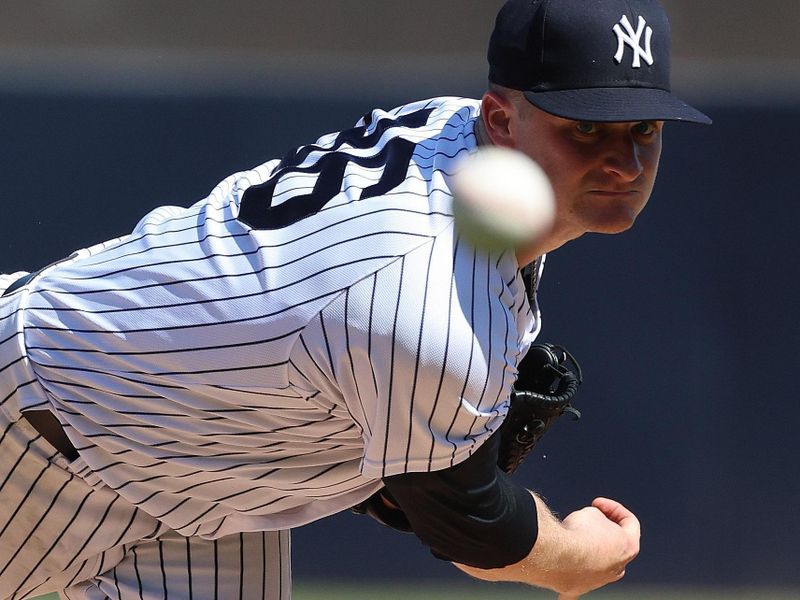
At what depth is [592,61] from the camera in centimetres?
165

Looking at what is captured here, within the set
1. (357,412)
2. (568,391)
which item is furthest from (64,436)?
(568,391)

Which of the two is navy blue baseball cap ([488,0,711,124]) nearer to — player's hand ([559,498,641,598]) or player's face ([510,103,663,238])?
player's face ([510,103,663,238])

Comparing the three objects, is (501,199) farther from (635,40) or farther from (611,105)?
(635,40)

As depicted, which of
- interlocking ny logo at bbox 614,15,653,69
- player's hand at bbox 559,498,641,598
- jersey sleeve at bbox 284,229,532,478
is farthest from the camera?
player's hand at bbox 559,498,641,598

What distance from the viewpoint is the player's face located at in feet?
5.45

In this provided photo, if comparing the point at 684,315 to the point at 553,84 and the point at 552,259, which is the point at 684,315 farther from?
the point at 553,84

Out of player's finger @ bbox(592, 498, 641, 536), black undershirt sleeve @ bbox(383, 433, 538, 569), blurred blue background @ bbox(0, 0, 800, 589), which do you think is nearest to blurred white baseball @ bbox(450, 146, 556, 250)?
black undershirt sleeve @ bbox(383, 433, 538, 569)

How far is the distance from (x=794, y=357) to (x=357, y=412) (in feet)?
9.37

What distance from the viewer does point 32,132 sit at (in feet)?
12.8

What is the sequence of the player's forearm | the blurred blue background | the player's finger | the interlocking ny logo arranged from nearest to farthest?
1. the interlocking ny logo
2. the player's forearm
3. the player's finger
4. the blurred blue background

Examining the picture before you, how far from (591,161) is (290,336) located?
508 millimetres

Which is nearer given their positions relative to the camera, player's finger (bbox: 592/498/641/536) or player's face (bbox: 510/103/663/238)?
player's face (bbox: 510/103/663/238)

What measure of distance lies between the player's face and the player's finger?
0.65 m

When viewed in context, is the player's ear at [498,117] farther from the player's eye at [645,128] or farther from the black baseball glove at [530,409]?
the black baseball glove at [530,409]
